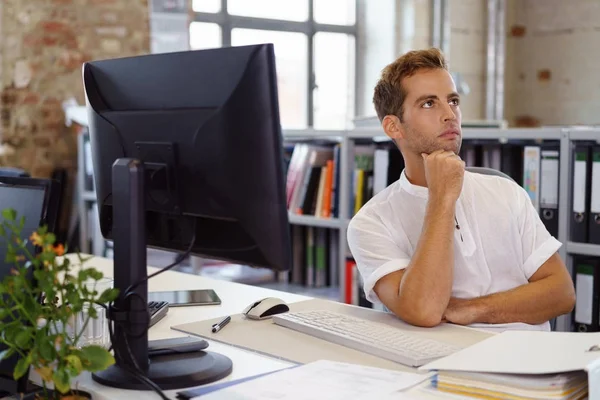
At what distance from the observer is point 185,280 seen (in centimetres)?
216

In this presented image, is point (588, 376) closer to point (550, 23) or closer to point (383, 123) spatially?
point (383, 123)

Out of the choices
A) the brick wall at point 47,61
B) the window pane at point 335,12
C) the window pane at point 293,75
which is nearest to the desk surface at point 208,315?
the brick wall at point 47,61

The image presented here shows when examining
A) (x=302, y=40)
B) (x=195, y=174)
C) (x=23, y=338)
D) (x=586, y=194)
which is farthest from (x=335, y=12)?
(x=23, y=338)

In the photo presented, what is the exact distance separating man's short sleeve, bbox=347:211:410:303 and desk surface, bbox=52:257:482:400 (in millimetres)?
176

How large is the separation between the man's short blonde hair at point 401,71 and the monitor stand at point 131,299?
951 mm

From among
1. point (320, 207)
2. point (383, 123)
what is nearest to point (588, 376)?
point (383, 123)

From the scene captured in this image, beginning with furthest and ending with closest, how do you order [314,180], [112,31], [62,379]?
[112,31] < [314,180] < [62,379]

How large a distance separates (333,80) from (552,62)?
1.58 m

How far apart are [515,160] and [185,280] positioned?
125 centimetres

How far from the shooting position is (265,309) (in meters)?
1.68

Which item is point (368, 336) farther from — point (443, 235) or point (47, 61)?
point (47, 61)

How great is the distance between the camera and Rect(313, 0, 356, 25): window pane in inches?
225

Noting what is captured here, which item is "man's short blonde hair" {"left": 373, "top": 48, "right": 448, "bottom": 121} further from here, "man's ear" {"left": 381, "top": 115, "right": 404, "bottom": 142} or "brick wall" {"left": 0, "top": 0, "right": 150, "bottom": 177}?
"brick wall" {"left": 0, "top": 0, "right": 150, "bottom": 177}

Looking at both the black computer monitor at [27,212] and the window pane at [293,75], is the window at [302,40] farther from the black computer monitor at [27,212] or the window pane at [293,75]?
the black computer monitor at [27,212]
